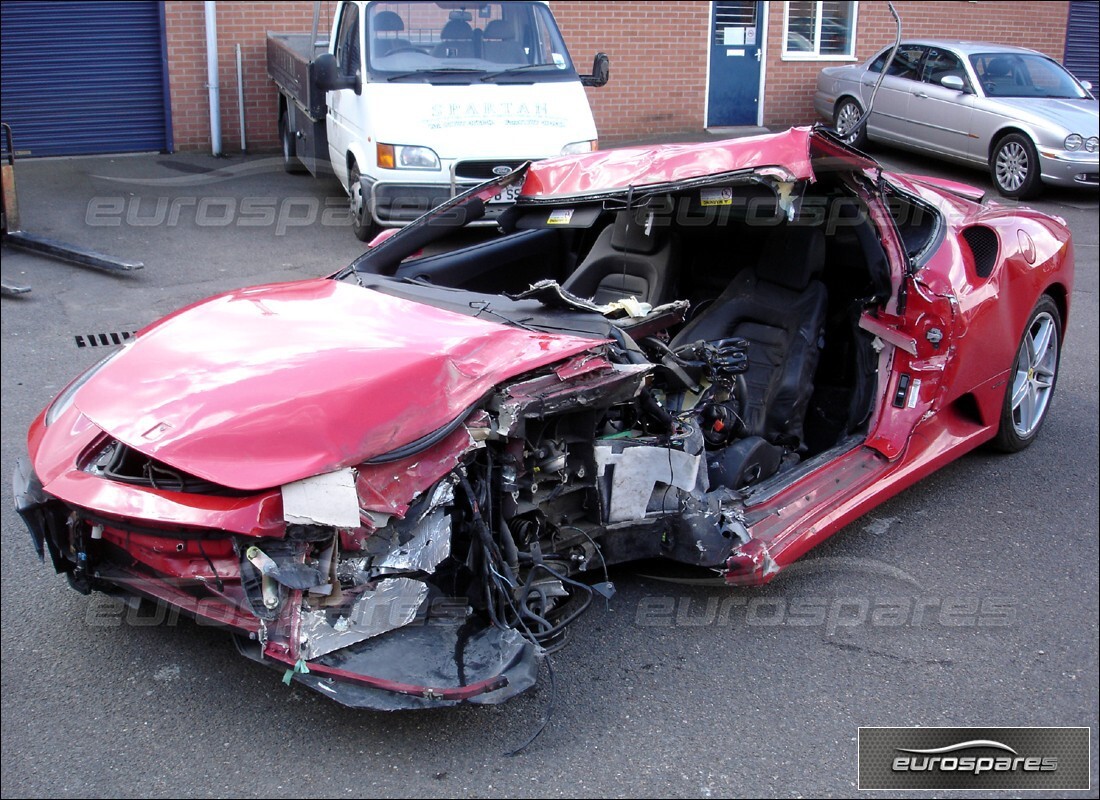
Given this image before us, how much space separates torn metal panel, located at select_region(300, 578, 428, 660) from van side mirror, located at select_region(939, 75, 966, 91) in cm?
1107

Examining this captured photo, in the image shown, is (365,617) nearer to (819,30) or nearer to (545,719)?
(545,719)

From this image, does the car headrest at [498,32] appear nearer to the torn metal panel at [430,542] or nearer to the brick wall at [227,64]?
the brick wall at [227,64]

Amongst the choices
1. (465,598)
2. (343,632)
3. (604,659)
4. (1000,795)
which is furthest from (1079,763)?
(343,632)

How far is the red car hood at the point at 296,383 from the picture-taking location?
3.25 metres

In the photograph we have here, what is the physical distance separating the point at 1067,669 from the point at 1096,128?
33.4ft

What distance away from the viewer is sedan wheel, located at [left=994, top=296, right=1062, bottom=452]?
5.39 meters

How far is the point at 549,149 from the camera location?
356 inches

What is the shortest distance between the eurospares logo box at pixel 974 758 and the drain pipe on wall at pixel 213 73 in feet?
40.6

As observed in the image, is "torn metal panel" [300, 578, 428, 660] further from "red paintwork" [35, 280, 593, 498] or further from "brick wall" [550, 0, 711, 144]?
"brick wall" [550, 0, 711, 144]

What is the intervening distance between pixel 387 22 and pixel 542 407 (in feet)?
23.4

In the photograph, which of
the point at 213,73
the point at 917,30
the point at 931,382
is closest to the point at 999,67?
the point at 917,30

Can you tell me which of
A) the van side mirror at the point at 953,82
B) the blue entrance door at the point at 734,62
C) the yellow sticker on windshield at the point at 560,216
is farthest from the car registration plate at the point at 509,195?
the blue entrance door at the point at 734,62

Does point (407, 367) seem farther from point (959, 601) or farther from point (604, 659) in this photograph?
point (959, 601)

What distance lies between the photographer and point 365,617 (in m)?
3.31
